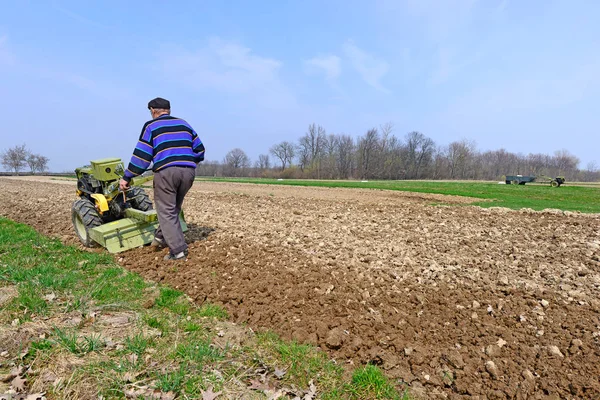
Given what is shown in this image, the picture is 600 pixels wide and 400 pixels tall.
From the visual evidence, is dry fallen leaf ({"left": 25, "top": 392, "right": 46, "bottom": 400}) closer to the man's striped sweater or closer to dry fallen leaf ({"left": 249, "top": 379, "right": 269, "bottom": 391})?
dry fallen leaf ({"left": 249, "top": 379, "right": 269, "bottom": 391})

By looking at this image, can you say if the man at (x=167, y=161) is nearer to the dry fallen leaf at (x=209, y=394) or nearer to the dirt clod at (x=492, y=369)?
the dry fallen leaf at (x=209, y=394)

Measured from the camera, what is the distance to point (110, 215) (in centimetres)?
621

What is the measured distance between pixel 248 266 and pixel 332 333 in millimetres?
1975

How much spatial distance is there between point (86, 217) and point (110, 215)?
1.69 ft

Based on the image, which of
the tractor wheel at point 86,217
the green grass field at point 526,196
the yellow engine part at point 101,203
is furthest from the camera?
the green grass field at point 526,196

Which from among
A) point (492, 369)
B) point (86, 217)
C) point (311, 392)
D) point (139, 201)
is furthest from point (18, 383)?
point (139, 201)

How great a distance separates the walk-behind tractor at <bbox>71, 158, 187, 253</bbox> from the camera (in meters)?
5.43

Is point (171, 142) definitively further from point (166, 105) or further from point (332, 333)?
point (332, 333)

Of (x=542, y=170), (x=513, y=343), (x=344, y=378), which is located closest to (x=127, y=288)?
(x=344, y=378)

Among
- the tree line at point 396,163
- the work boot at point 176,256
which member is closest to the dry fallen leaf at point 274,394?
the work boot at point 176,256

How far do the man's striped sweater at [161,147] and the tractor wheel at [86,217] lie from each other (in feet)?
5.13

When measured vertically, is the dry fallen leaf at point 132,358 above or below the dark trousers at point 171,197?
below

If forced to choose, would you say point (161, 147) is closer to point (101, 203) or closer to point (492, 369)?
point (101, 203)

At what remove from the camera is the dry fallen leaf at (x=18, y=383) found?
7.55 feet
